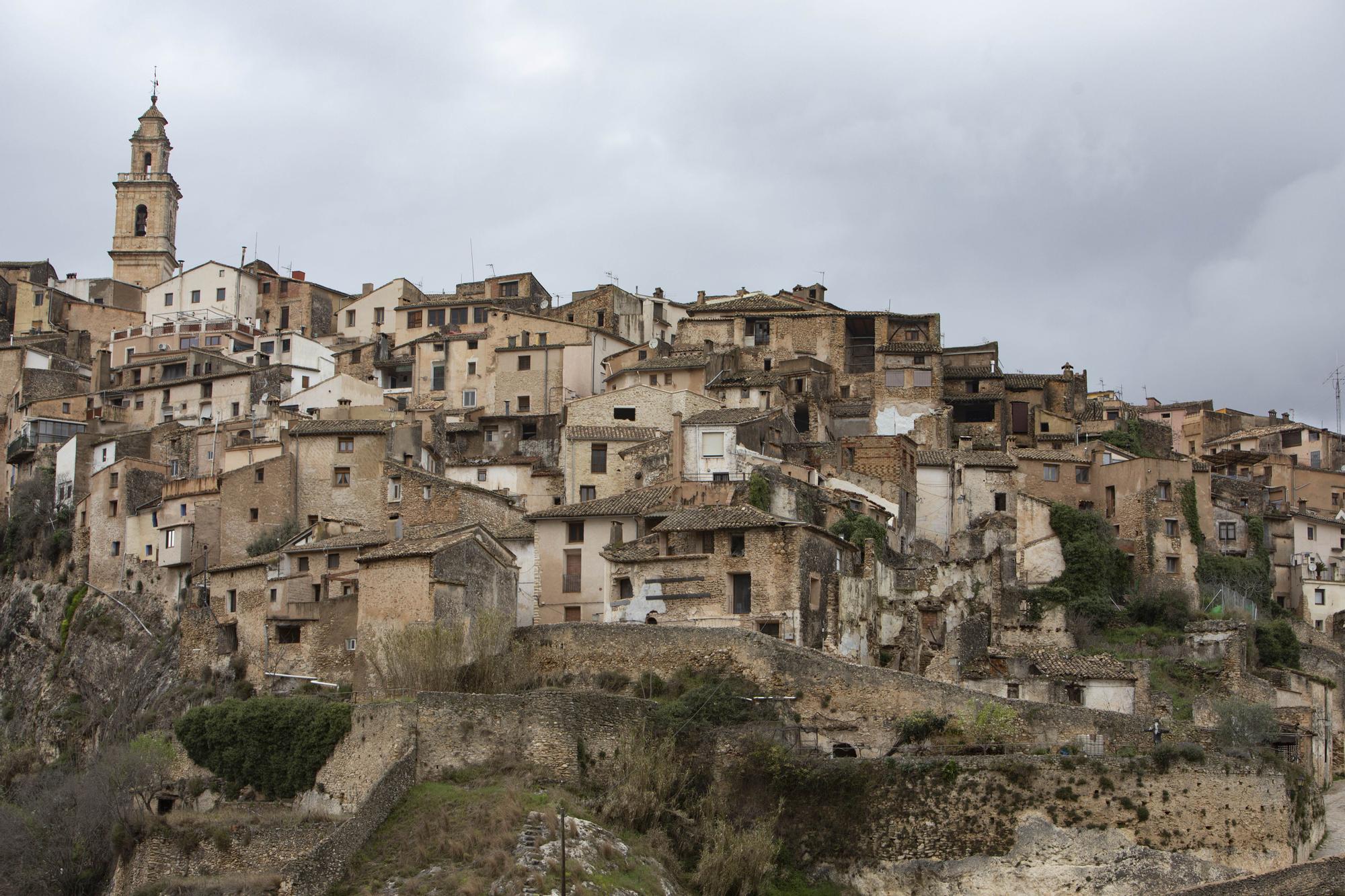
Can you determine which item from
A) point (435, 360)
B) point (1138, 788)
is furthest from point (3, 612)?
point (1138, 788)

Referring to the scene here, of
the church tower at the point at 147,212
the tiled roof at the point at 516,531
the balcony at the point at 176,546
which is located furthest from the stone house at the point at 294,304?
the tiled roof at the point at 516,531

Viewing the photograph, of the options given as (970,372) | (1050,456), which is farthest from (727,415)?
(970,372)

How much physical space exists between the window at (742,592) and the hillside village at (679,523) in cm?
9

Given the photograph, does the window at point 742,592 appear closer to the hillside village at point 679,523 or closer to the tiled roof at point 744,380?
the hillside village at point 679,523

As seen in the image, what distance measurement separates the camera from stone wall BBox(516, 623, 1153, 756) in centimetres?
4453

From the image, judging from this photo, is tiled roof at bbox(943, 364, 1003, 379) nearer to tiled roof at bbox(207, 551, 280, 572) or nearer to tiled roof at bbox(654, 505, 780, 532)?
tiled roof at bbox(654, 505, 780, 532)

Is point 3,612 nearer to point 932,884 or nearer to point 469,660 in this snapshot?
point 469,660

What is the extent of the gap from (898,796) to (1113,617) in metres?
19.5

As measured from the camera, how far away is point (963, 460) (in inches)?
2571

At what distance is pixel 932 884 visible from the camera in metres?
40.9

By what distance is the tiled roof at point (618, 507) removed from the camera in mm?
54938

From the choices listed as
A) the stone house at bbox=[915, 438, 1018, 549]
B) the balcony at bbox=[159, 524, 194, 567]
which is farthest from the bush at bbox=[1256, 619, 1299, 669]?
the balcony at bbox=[159, 524, 194, 567]

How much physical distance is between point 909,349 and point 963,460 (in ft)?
34.2

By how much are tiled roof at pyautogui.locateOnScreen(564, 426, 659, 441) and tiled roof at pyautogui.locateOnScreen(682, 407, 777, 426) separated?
67.2 inches
